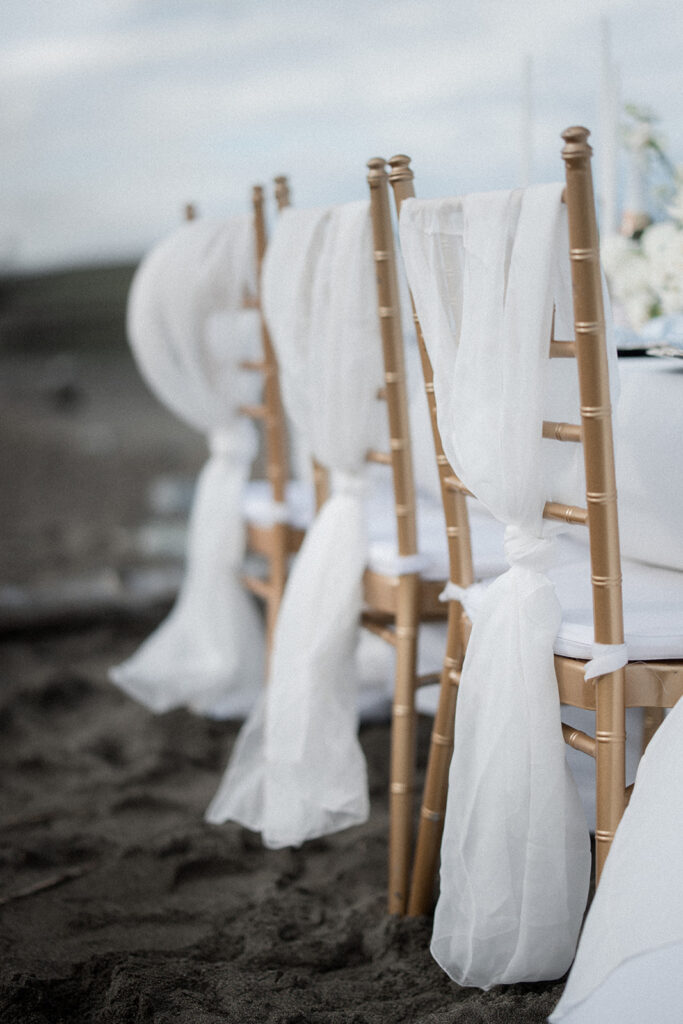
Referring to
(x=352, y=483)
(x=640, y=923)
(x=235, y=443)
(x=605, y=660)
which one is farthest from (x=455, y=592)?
(x=235, y=443)

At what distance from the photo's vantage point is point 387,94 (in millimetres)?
4367

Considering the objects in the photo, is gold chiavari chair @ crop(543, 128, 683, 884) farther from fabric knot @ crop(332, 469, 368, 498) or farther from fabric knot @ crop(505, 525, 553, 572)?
fabric knot @ crop(332, 469, 368, 498)

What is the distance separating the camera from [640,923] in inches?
42.6

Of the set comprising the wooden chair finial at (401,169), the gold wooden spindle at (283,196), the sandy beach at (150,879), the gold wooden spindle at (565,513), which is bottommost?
the sandy beach at (150,879)

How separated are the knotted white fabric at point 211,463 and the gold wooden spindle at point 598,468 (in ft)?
4.64

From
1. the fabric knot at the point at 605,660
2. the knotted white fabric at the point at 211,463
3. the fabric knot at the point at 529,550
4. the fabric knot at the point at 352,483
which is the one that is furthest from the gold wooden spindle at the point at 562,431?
the knotted white fabric at the point at 211,463

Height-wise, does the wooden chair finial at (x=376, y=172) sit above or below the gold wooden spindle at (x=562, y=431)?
above

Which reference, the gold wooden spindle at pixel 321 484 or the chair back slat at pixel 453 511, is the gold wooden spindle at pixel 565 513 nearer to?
the chair back slat at pixel 453 511

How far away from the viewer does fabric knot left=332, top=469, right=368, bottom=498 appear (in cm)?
188

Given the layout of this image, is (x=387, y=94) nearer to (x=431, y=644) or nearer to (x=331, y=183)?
(x=331, y=183)

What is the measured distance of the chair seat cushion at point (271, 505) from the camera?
7.80ft

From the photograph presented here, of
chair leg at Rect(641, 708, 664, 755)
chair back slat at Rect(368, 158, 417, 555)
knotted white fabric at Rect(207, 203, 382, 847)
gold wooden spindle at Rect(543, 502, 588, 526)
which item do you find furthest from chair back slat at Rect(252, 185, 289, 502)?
gold wooden spindle at Rect(543, 502, 588, 526)

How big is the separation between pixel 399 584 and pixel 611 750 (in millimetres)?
606

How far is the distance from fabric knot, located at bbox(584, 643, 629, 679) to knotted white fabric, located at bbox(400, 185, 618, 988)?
0.21 feet
